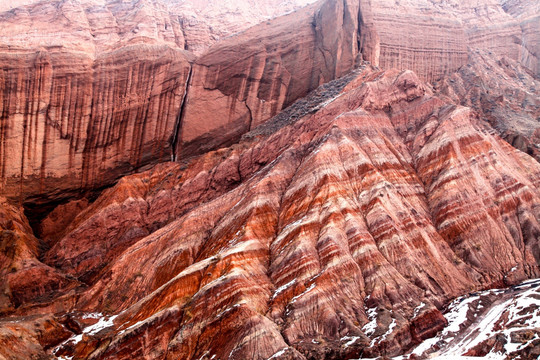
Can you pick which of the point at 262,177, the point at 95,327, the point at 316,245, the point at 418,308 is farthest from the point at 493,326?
the point at 95,327

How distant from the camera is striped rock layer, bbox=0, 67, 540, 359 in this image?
110 feet

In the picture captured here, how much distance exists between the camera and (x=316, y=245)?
126 feet

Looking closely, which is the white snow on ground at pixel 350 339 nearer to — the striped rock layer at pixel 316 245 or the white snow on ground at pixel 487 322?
the striped rock layer at pixel 316 245

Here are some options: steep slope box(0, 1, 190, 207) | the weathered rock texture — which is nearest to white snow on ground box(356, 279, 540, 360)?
the weathered rock texture

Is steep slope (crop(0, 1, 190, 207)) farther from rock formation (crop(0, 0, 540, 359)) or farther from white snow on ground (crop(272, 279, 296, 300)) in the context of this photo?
white snow on ground (crop(272, 279, 296, 300))

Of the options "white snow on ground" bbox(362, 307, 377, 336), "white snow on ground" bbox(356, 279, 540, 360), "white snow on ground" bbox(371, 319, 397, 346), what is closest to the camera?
"white snow on ground" bbox(356, 279, 540, 360)

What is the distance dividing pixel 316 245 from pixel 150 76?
37.9 metres

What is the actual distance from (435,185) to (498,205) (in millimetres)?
5345

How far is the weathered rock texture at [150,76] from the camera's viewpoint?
2435 inches

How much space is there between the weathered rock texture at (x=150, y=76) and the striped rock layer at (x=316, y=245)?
9060mm

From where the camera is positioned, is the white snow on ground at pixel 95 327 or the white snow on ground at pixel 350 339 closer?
the white snow on ground at pixel 350 339

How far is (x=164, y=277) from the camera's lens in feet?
140

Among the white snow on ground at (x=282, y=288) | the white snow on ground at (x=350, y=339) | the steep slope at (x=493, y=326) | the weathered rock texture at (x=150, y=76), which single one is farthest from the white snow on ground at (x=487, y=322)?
the weathered rock texture at (x=150, y=76)

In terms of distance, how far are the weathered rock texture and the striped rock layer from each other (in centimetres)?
906
